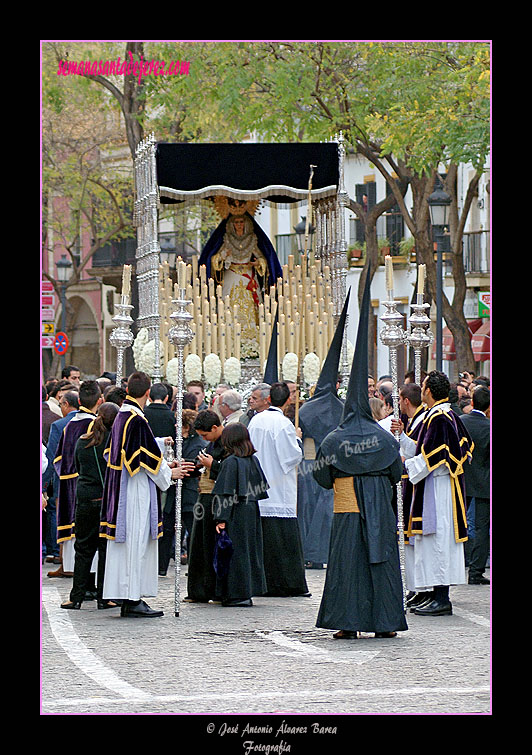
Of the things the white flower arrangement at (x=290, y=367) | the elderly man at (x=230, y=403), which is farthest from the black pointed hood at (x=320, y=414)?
the white flower arrangement at (x=290, y=367)

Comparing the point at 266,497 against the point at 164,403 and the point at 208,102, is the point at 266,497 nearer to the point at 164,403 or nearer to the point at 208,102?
the point at 164,403

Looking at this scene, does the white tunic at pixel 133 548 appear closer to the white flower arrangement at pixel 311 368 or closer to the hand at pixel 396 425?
the hand at pixel 396 425

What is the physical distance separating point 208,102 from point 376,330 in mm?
15009

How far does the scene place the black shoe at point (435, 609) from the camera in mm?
12195

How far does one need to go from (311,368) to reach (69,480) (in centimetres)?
838

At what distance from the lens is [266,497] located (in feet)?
42.2

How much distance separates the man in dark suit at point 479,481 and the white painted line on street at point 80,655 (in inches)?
149

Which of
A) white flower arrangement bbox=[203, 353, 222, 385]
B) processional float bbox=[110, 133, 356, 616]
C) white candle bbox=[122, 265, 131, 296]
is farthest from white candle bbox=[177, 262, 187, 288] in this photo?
processional float bbox=[110, 133, 356, 616]

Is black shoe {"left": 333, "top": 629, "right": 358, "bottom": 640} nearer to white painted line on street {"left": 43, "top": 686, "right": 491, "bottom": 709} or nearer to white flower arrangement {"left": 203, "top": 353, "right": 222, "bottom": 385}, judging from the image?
white painted line on street {"left": 43, "top": 686, "right": 491, "bottom": 709}

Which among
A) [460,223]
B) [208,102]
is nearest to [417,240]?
[460,223]

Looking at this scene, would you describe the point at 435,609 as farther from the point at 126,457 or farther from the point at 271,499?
the point at 126,457

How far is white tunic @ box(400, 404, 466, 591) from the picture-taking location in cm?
1217

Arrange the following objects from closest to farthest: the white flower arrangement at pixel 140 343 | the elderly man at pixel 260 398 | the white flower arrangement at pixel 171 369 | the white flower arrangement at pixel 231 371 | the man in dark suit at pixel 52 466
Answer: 1. the elderly man at pixel 260 398
2. the man in dark suit at pixel 52 466
3. the white flower arrangement at pixel 171 369
4. the white flower arrangement at pixel 231 371
5. the white flower arrangement at pixel 140 343

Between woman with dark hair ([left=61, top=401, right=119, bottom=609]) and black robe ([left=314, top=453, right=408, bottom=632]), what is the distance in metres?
2.29
